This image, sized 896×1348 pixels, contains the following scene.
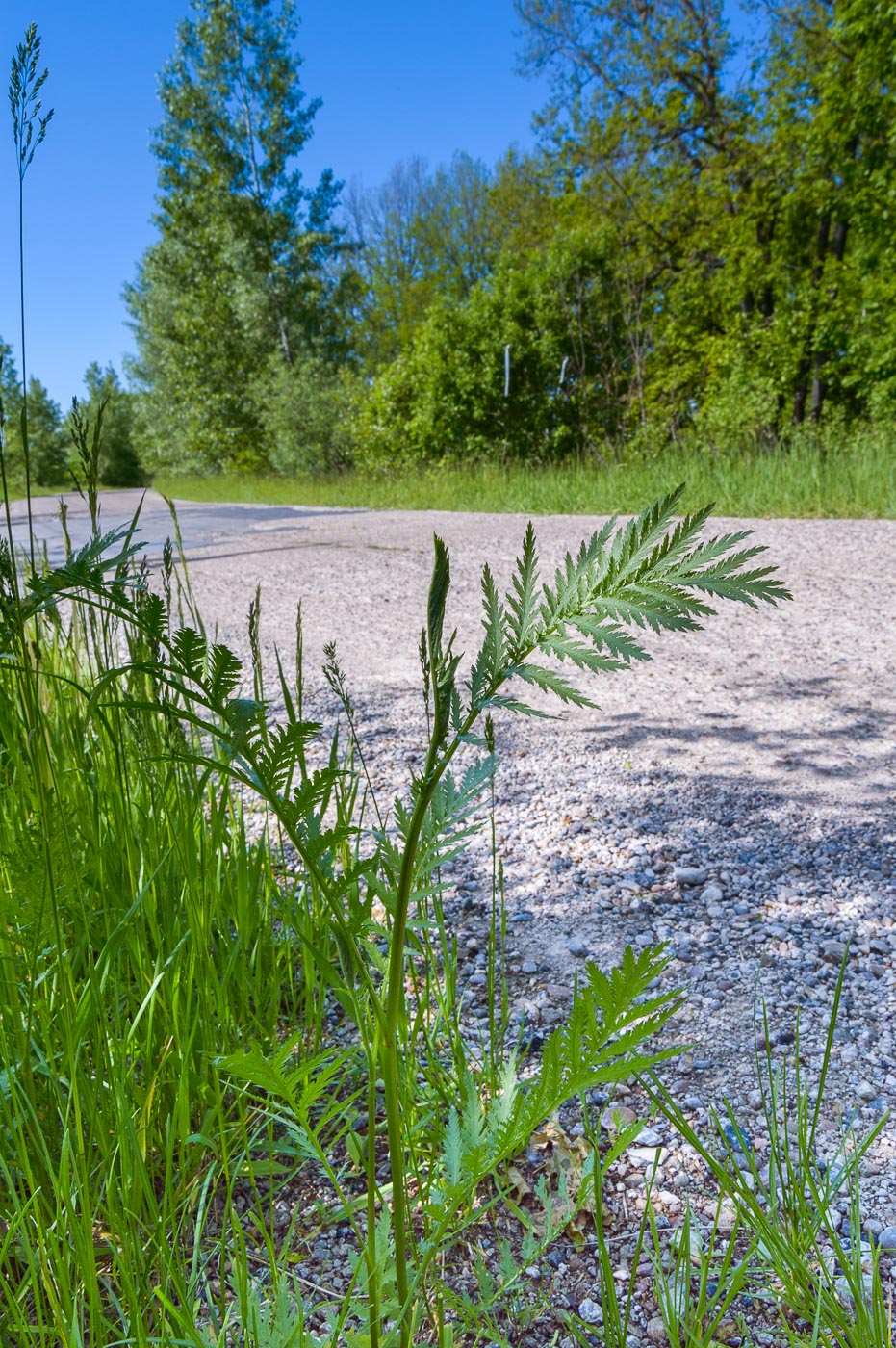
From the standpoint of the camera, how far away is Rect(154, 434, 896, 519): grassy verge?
767 centimetres

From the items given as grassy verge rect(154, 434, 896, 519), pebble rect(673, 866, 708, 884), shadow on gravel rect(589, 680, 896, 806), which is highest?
grassy verge rect(154, 434, 896, 519)

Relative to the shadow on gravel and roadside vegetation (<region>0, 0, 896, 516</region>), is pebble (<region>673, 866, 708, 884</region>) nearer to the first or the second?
the shadow on gravel

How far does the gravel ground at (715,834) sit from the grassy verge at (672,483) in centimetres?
244

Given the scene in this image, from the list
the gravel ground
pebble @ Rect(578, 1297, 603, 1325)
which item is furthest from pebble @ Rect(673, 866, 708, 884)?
pebble @ Rect(578, 1297, 603, 1325)

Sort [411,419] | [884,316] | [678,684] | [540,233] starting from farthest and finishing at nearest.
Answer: [540,233] < [411,419] < [884,316] < [678,684]

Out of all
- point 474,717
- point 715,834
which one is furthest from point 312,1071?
point 715,834

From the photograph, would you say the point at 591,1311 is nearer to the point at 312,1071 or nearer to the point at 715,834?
the point at 312,1071

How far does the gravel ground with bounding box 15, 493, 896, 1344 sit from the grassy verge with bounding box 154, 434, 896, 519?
244 centimetres

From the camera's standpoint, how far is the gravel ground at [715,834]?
1.54 meters

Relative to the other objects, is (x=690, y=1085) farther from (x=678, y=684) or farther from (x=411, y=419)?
(x=411, y=419)

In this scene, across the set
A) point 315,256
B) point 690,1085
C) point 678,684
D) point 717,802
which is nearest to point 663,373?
point 315,256

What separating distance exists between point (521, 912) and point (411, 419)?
16852 millimetres

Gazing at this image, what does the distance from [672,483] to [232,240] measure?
20.9m

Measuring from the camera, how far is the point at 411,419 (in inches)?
703
